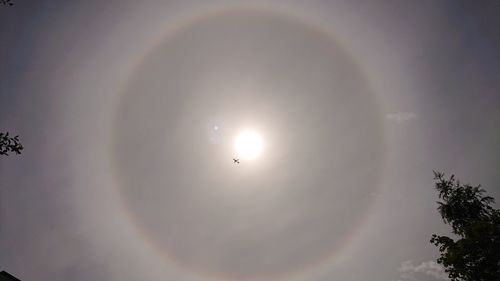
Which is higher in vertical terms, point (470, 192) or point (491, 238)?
point (470, 192)

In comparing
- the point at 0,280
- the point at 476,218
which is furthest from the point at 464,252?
the point at 0,280

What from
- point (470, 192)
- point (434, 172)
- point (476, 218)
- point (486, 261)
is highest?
point (434, 172)

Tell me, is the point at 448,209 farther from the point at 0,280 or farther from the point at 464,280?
the point at 0,280

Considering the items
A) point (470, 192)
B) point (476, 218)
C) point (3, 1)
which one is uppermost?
point (470, 192)

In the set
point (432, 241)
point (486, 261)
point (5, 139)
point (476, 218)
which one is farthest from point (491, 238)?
point (5, 139)

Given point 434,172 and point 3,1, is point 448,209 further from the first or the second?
point 3,1

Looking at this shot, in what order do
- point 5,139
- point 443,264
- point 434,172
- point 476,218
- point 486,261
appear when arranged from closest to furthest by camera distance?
point 5,139
point 486,261
point 443,264
point 476,218
point 434,172

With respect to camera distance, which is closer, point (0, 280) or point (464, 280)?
point (464, 280)

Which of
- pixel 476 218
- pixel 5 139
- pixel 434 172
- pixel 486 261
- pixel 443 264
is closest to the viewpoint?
pixel 5 139

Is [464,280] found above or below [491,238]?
below
